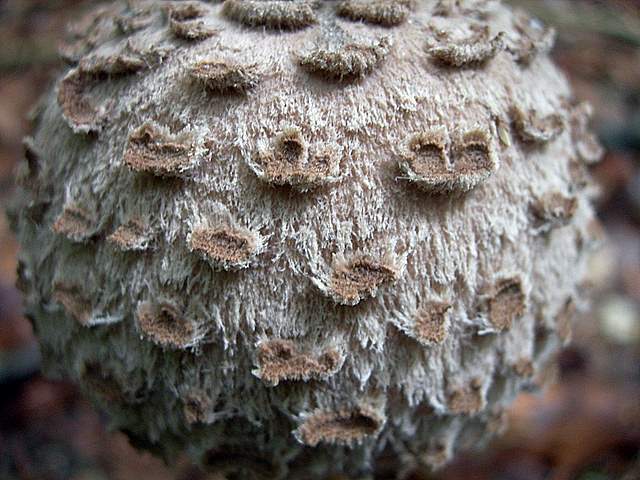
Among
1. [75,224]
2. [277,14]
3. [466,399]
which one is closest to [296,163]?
[277,14]

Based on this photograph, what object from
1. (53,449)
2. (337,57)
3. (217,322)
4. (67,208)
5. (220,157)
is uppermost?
(337,57)

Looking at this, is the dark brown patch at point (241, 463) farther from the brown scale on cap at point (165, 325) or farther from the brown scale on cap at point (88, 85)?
the brown scale on cap at point (88, 85)

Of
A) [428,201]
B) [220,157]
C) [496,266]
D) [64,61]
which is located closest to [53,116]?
[64,61]

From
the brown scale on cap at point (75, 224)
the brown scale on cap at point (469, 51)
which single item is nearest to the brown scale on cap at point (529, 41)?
the brown scale on cap at point (469, 51)

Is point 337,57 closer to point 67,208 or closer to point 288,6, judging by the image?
point 288,6

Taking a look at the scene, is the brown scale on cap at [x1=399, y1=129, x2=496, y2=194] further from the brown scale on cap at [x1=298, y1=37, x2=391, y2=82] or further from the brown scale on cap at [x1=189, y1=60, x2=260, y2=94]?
the brown scale on cap at [x1=189, y1=60, x2=260, y2=94]

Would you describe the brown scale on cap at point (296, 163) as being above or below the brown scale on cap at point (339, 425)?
above

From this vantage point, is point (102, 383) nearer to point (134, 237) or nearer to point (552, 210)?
point (134, 237)
